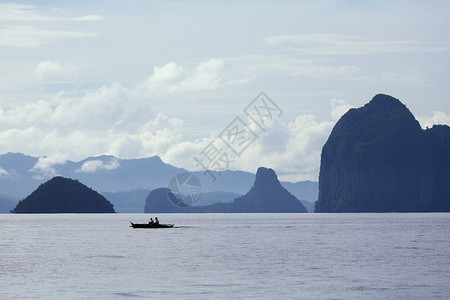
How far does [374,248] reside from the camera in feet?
383

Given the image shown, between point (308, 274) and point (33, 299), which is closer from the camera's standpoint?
point (33, 299)

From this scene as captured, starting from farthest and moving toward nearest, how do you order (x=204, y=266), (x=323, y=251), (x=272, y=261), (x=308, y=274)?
(x=323, y=251) < (x=272, y=261) < (x=204, y=266) < (x=308, y=274)

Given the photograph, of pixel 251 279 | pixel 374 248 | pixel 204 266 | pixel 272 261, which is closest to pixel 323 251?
pixel 374 248

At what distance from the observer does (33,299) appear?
5869 cm

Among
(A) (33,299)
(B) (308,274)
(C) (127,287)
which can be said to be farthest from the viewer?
(B) (308,274)

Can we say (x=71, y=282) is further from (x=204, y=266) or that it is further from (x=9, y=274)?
(x=204, y=266)

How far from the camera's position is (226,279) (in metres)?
71.6

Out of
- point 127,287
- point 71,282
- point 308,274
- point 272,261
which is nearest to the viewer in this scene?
point 127,287

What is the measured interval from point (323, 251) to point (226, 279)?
138ft

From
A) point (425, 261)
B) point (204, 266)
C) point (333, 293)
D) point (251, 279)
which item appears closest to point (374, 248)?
point (425, 261)

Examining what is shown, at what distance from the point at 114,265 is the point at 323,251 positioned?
36.8m

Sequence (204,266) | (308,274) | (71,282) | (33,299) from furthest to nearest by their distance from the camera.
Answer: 1. (204,266)
2. (308,274)
3. (71,282)
4. (33,299)

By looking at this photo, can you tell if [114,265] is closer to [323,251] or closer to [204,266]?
[204,266]

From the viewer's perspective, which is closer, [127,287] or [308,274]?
[127,287]
